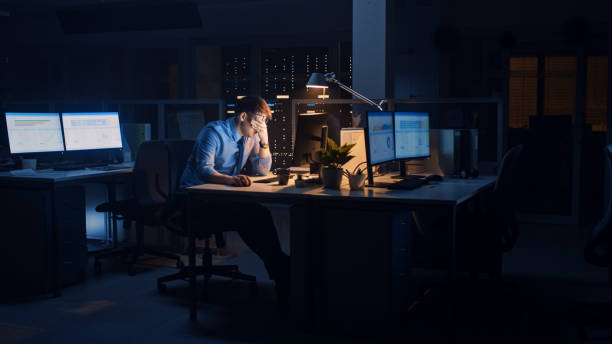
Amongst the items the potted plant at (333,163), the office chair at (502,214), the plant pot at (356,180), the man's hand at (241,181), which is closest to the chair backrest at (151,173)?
the man's hand at (241,181)

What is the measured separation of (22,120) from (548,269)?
4.27 meters

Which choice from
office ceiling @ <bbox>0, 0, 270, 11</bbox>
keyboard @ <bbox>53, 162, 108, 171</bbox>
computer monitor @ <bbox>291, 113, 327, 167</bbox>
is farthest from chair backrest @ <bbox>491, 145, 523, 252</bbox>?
office ceiling @ <bbox>0, 0, 270, 11</bbox>

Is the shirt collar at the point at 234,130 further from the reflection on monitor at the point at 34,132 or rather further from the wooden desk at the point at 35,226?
the reflection on monitor at the point at 34,132

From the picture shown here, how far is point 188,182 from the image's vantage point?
4078mm

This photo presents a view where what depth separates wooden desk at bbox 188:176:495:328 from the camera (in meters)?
2.95

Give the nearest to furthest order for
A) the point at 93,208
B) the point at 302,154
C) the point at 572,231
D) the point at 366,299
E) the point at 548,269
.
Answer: the point at 366,299, the point at 302,154, the point at 548,269, the point at 93,208, the point at 572,231

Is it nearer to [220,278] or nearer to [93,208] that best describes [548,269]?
[220,278]

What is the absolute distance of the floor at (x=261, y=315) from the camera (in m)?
3.06

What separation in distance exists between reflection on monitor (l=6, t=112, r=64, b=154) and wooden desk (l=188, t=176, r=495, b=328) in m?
2.30

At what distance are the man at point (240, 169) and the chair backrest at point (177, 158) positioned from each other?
18 centimetres

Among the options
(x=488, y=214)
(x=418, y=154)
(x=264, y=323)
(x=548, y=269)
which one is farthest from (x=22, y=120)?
(x=548, y=269)

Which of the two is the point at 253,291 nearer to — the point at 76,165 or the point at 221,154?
the point at 221,154

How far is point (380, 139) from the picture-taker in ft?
11.6

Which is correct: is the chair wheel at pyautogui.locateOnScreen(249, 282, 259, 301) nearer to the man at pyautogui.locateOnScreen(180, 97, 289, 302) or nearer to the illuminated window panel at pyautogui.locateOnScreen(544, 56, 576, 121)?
the man at pyautogui.locateOnScreen(180, 97, 289, 302)
